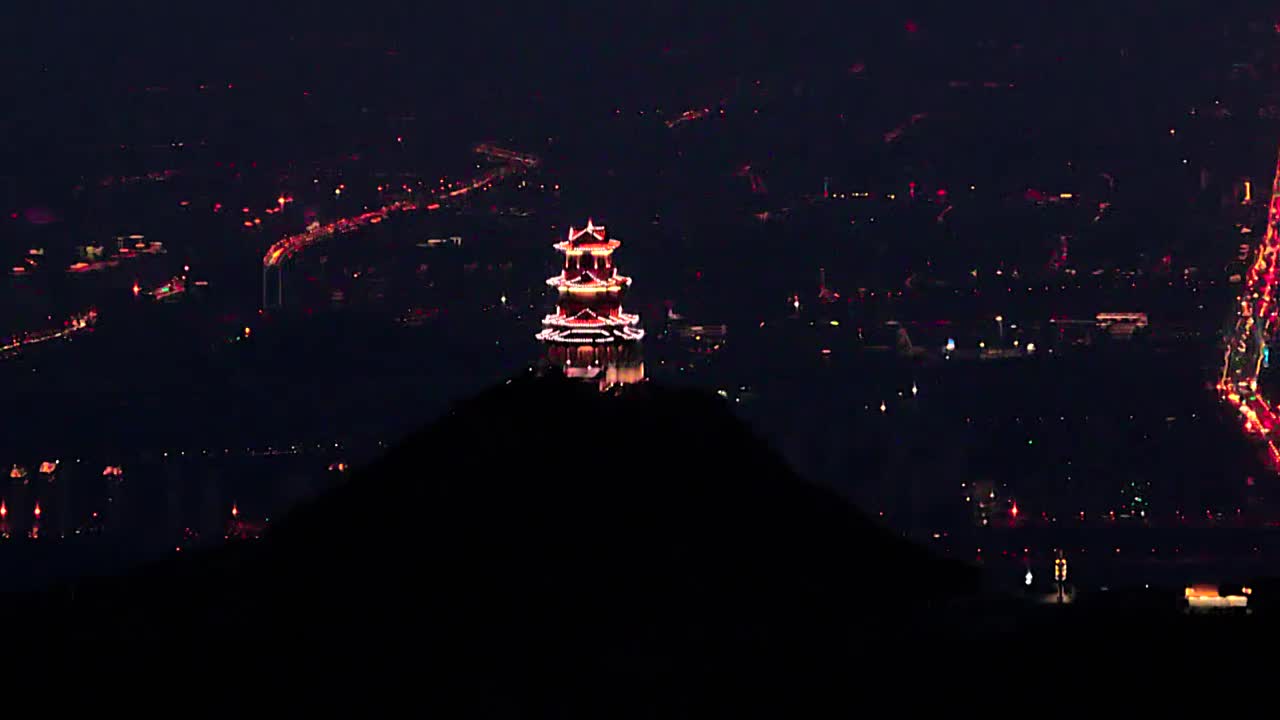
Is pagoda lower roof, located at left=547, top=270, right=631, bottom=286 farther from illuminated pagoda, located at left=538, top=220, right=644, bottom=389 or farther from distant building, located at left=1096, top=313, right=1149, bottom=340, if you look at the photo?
distant building, located at left=1096, top=313, right=1149, bottom=340

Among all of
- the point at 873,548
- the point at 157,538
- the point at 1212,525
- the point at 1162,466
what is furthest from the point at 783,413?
the point at 873,548

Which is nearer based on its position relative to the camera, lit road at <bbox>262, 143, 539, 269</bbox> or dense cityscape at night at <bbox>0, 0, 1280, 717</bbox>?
dense cityscape at night at <bbox>0, 0, 1280, 717</bbox>

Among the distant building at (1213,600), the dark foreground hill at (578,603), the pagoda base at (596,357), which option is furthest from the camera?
the pagoda base at (596,357)

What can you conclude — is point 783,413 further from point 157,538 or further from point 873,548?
point 873,548

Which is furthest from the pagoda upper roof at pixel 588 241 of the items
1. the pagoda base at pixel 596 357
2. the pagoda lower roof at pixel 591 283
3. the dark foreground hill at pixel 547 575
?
the dark foreground hill at pixel 547 575

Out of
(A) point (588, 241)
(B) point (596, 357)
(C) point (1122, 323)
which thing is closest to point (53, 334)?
(B) point (596, 357)

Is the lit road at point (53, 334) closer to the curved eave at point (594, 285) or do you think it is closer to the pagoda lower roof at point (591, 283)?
the curved eave at point (594, 285)

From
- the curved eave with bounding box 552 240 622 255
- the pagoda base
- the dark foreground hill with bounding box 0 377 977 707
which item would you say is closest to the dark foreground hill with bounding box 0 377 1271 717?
the dark foreground hill with bounding box 0 377 977 707
